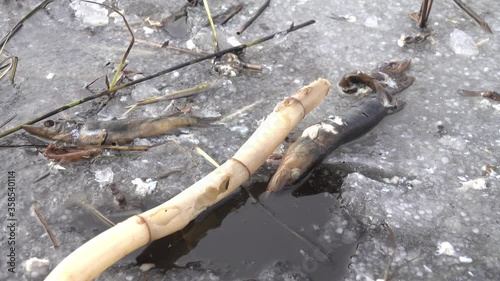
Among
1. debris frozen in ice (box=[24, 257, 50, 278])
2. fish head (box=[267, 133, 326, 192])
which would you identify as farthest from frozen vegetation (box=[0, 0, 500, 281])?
fish head (box=[267, 133, 326, 192])

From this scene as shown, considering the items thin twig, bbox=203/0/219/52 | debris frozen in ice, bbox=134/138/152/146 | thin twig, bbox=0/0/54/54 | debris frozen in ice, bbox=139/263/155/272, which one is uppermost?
thin twig, bbox=203/0/219/52

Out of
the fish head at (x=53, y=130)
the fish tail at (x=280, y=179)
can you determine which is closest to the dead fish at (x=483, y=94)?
the fish tail at (x=280, y=179)

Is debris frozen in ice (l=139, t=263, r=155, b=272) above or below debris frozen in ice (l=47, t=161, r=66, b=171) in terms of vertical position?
below

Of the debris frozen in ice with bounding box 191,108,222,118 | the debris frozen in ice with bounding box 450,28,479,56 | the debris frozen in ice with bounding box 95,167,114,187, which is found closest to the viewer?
the debris frozen in ice with bounding box 95,167,114,187

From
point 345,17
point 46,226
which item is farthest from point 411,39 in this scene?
point 46,226

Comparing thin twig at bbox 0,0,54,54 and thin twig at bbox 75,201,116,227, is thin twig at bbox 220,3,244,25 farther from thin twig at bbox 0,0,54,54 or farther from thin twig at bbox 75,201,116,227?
thin twig at bbox 75,201,116,227

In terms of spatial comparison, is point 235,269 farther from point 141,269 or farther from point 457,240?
point 457,240

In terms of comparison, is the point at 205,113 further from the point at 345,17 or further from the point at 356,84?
the point at 345,17

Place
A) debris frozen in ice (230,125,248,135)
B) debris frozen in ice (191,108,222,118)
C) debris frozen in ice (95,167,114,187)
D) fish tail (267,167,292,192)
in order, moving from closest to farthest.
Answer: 1. fish tail (267,167,292,192)
2. debris frozen in ice (95,167,114,187)
3. debris frozen in ice (230,125,248,135)
4. debris frozen in ice (191,108,222,118)
